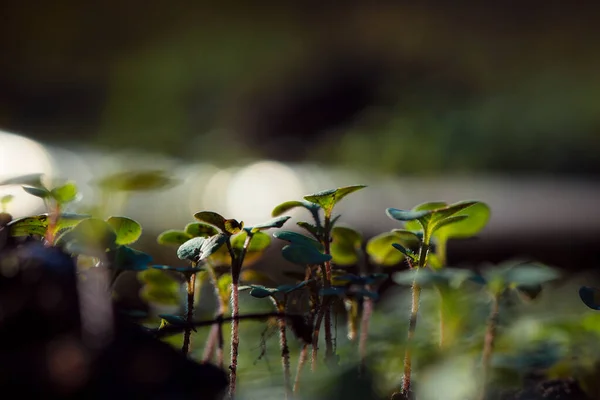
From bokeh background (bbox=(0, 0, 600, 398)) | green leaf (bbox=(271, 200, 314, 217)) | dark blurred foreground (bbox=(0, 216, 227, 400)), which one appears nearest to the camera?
dark blurred foreground (bbox=(0, 216, 227, 400))

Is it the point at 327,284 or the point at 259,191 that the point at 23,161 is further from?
the point at 327,284

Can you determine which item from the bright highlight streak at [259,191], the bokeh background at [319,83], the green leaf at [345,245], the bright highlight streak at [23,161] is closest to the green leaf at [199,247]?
the green leaf at [345,245]

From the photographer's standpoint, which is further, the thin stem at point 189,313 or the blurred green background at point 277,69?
the blurred green background at point 277,69

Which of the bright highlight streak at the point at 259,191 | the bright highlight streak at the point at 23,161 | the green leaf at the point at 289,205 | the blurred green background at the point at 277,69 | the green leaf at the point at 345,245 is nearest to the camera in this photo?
the green leaf at the point at 289,205

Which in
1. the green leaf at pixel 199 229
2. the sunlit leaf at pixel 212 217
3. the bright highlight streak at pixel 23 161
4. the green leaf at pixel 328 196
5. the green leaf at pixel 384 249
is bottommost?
the green leaf at pixel 384 249

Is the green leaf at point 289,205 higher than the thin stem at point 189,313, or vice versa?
the green leaf at point 289,205

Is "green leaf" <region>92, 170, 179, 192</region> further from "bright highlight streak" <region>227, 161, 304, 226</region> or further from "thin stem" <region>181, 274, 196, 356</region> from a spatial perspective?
"bright highlight streak" <region>227, 161, 304, 226</region>

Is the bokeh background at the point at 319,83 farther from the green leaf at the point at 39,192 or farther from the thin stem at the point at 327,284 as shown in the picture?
the green leaf at the point at 39,192

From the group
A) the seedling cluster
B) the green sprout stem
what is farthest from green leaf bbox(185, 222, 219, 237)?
the green sprout stem
